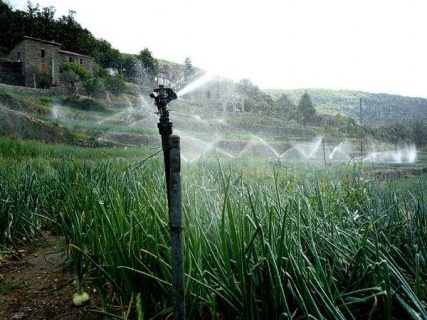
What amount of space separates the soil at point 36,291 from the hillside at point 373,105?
99689 millimetres

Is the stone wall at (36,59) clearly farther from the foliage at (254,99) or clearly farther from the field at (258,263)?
the field at (258,263)

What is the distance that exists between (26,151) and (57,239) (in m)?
9.02

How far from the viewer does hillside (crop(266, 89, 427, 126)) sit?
99912 mm

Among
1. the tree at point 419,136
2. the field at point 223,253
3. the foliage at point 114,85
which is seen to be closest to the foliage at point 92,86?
the foliage at point 114,85

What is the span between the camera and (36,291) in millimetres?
1964

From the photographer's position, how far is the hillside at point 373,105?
99912 millimetres

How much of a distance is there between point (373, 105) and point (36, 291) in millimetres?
132329

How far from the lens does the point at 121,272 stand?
4.88 feet

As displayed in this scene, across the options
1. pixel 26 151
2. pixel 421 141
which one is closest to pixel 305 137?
pixel 421 141

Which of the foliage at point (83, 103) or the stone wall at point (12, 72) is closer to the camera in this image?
the foliage at point (83, 103)

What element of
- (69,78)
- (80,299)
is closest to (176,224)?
(80,299)

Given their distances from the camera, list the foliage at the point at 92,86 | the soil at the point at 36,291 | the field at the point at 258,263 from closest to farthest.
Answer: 1. the field at the point at 258,263
2. the soil at the point at 36,291
3. the foliage at the point at 92,86

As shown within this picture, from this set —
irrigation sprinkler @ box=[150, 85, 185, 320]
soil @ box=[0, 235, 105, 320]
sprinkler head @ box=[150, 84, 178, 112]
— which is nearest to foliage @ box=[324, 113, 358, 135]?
soil @ box=[0, 235, 105, 320]

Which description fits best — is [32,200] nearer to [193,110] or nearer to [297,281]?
[297,281]
